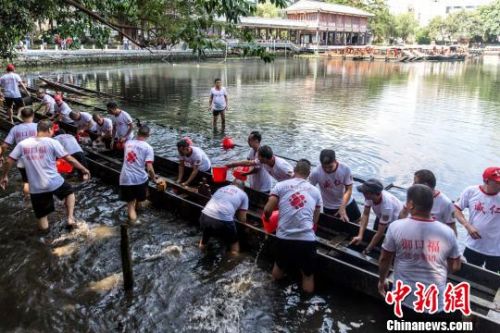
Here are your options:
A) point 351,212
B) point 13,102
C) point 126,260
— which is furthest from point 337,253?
point 13,102

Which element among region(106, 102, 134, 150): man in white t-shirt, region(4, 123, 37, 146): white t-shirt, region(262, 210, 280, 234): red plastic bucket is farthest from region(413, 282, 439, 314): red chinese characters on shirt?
region(106, 102, 134, 150): man in white t-shirt

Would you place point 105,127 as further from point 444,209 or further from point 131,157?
point 444,209

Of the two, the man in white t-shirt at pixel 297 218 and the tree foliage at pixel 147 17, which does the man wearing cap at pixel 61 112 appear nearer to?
the tree foliage at pixel 147 17

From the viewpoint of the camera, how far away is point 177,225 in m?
8.33

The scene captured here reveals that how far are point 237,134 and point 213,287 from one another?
10.8 m

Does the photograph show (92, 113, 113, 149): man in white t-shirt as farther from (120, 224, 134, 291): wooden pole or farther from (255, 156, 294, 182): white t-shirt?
(120, 224, 134, 291): wooden pole

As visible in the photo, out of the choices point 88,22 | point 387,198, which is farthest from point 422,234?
point 88,22

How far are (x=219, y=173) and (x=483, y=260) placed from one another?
5.27 metres

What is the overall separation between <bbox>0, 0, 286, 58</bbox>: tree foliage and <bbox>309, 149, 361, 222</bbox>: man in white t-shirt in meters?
2.75

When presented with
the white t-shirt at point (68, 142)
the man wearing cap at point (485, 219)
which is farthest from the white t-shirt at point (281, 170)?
the white t-shirt at point (68, 142)

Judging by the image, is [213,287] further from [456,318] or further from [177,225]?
[456,318]

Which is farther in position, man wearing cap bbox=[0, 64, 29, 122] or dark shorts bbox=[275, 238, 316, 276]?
→ man wearing cap bbox=[0, 64, 29, 122]

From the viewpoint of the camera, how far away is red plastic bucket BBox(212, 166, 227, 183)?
28.8 ft

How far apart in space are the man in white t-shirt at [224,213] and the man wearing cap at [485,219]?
3.41 metres
